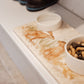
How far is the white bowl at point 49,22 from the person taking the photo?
61 centimetres

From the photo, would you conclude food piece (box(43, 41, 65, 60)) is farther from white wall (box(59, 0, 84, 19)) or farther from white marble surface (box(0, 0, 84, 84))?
white wall (box(59, 0, 84, 19))

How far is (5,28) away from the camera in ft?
2.16

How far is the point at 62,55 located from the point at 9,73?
28 cm

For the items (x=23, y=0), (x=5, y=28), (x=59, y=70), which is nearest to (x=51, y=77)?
(x=59, y=70)

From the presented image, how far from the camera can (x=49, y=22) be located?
2.13 feet

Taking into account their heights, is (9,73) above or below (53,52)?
below

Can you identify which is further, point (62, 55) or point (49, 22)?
point (49, 22)

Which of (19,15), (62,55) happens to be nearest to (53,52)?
(62,55)

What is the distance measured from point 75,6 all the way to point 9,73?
1.26ft

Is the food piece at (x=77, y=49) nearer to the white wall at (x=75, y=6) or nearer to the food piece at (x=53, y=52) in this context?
the food piece at (x=53, y=52)

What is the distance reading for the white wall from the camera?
0.71m

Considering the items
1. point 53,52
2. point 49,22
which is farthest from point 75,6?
point 53,52

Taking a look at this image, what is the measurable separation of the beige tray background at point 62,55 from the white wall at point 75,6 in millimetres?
111

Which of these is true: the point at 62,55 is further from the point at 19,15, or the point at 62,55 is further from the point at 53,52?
the point at 19,15
